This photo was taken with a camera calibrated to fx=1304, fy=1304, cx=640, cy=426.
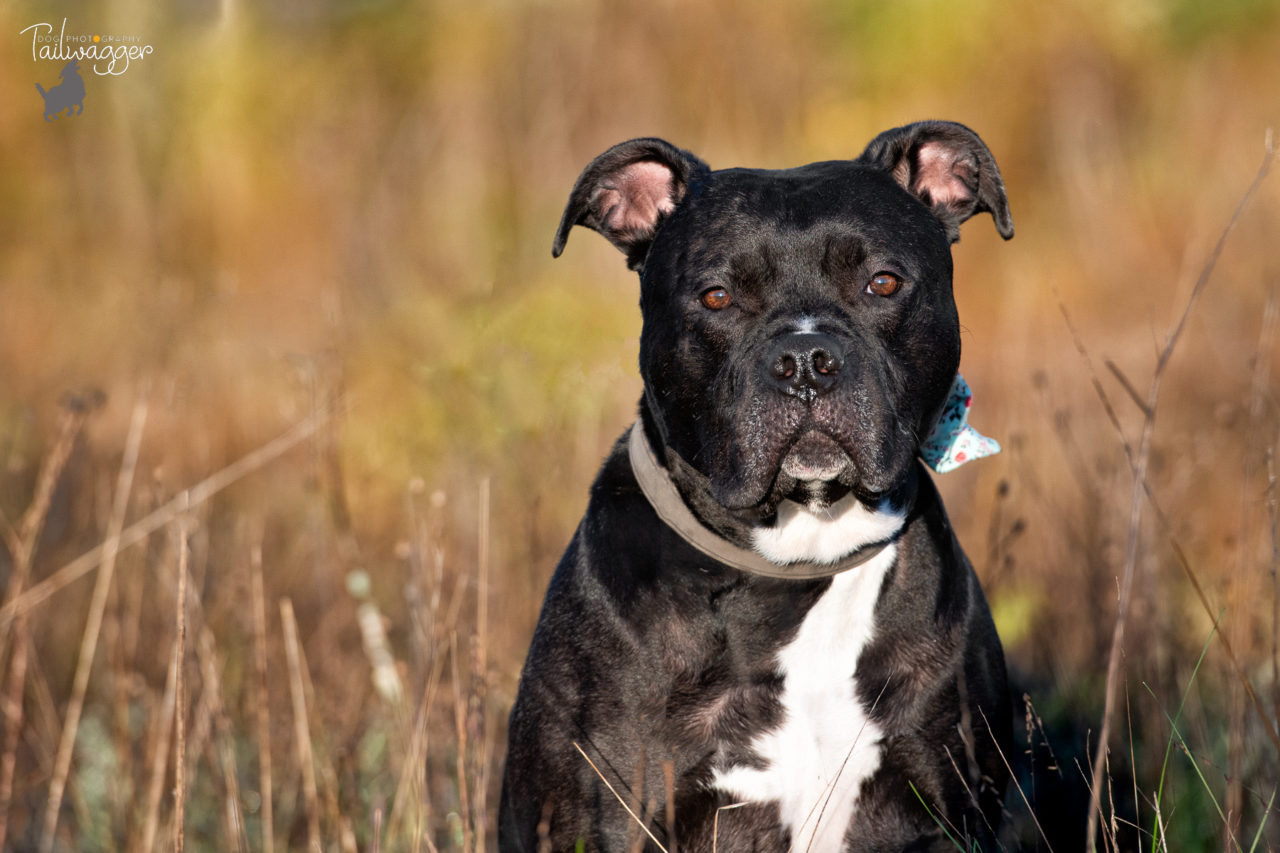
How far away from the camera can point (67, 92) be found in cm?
778

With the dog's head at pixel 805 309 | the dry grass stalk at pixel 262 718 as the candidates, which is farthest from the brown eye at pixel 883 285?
the dry grass stalk at pixel 262 718

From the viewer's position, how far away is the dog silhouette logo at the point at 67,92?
7.35m

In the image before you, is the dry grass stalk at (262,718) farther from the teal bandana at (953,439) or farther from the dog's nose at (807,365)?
the teal bandana at (953,439)

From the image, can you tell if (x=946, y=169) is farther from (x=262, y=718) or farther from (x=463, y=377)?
(x=463, y=377)

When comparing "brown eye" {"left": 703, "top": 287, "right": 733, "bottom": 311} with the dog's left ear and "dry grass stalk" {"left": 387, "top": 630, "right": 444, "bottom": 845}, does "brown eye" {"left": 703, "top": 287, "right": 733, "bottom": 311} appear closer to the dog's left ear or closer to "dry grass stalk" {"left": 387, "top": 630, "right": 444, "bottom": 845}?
A: the dog's left ear

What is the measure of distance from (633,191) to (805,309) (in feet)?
2.66

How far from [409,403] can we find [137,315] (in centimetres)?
185

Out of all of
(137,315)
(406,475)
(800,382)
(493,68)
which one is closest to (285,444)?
(800,382)

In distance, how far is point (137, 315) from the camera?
762 centimetres

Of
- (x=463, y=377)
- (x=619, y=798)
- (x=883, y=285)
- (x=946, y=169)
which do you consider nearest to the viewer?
(x=619, y=798)

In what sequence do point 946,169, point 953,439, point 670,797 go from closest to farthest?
point 670,797 → point 953,439 → point 946,169

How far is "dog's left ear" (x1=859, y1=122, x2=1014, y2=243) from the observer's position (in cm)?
360

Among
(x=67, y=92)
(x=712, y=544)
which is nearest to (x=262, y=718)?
(x=712, y=544)

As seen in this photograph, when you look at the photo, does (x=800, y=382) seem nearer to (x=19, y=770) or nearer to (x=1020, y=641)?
(x=1020, y=641)
